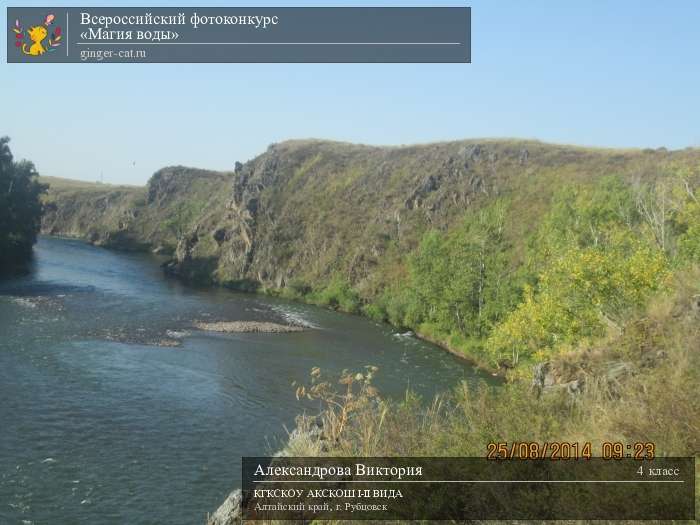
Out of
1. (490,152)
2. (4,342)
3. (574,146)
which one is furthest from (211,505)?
(574,146)

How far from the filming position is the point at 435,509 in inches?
286

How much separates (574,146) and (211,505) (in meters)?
87.4

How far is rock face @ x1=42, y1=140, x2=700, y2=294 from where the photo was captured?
74.8 meters

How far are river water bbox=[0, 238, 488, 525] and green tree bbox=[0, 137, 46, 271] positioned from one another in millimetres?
12738

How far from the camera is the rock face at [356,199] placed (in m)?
74.8

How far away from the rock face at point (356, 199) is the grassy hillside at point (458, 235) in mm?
263

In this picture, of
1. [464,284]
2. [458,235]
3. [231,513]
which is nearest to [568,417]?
[231,513]

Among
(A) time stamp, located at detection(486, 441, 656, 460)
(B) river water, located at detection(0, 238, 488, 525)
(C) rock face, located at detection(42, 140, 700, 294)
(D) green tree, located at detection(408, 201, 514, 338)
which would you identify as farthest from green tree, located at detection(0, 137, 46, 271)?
(A) time stamp, located at detection(486, 441, 656, 460)

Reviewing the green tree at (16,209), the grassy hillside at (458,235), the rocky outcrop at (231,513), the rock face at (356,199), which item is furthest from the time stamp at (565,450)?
the green tree at (16,209)

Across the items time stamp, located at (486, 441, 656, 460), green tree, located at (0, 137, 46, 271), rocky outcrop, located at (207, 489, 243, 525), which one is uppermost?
green tree, located at (0, 137, 46, 271)

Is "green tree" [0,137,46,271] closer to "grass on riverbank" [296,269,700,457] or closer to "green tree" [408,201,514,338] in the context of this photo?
"green tree" [408,201,514,338]

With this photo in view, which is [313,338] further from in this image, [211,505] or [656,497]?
[656,497]

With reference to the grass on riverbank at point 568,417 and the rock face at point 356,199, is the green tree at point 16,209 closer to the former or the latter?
the rock face at point 356,199

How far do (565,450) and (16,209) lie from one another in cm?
8360
